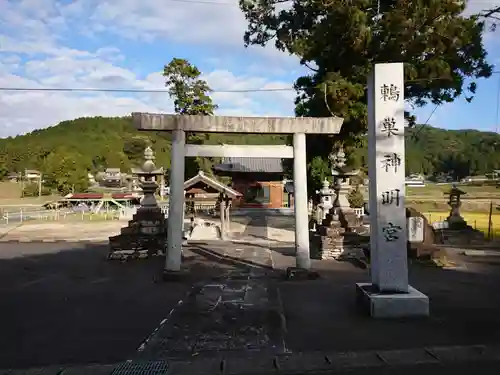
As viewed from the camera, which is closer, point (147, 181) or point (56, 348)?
point (56, 348)

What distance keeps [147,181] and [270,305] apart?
910cm

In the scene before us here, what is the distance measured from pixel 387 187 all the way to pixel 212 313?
364 centimetres

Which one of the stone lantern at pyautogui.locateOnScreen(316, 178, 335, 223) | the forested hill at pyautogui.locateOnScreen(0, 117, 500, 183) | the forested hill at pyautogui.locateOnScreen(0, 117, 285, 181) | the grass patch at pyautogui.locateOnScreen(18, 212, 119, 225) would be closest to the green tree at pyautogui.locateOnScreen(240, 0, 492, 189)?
the stone lantern at pyautogui.locateOnScreen(316, 178, 335, 223)

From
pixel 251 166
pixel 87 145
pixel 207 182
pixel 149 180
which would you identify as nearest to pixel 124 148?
pixel 87 145

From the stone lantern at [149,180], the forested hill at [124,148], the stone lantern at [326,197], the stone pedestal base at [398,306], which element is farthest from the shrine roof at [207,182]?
the forested hill at [124,148]

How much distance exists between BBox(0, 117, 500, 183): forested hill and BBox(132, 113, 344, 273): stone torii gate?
146 ft

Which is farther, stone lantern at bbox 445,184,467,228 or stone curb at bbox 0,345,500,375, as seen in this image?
stone lantern at bbox 445,184,467,228

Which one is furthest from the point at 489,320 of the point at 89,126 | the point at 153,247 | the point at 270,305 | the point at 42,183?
the point at 89,126

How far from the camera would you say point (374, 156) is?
7656 millimetres

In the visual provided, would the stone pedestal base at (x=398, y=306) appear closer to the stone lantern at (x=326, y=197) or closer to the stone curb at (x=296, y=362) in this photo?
the stone curb at (x=296, y=362)

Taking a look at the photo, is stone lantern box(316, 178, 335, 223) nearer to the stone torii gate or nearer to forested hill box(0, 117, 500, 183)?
the stone torii gate

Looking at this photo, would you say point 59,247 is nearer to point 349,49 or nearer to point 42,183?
point 349,49

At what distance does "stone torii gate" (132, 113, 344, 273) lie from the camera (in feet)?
34.2

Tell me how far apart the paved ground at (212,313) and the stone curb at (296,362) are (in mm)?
200
